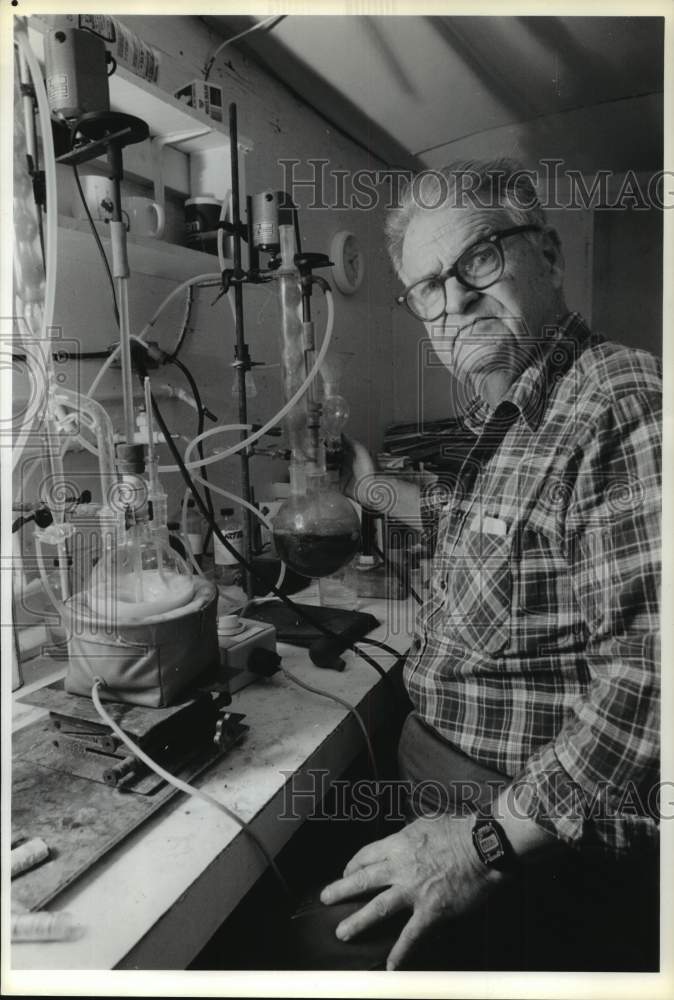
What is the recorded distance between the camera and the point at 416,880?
0.84m

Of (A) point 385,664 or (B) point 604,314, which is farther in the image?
(A) point 385,664

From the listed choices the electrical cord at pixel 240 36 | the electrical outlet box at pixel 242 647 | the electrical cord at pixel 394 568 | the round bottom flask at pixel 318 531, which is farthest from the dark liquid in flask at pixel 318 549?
the electrical cord at pixel 240 36

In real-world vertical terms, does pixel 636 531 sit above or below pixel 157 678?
above

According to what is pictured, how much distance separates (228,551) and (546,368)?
2.34 feet

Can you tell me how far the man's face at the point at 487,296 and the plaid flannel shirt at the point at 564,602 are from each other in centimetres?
6

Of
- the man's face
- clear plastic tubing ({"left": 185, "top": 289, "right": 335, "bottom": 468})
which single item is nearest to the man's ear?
the man's face

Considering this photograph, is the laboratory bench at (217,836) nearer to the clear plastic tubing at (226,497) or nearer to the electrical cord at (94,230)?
the clear plastic tubing at (226,497)

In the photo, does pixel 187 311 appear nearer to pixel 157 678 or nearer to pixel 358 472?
pixel 358 472

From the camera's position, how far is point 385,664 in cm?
115

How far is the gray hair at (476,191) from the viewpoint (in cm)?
100

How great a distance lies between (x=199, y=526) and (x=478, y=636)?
636 mm

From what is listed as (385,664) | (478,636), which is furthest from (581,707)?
(385,664)

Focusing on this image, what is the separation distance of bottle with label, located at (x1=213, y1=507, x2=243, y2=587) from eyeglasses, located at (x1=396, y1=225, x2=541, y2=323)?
0.56m

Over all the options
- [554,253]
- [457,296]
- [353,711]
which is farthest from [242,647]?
[554,253]
